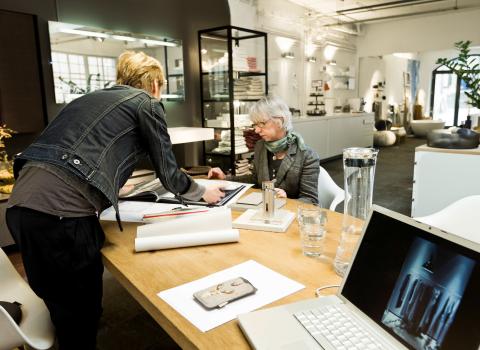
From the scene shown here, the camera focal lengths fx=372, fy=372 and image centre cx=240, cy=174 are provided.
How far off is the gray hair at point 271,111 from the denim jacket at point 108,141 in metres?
0.90

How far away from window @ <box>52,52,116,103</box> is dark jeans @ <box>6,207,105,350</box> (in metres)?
2.45

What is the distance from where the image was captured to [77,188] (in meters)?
1.25

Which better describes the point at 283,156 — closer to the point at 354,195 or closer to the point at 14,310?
the point at 354,195

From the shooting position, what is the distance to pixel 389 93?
1066 centimetres

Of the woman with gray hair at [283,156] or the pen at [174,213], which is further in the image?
the woman with gray hair at [283,156]

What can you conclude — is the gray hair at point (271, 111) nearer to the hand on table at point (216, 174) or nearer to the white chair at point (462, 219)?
the hand on table at point (216, 174)

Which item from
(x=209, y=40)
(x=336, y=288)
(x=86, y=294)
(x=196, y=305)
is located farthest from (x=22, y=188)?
(x=209, y=40)

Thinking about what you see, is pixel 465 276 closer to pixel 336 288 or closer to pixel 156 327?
pixel 336 288

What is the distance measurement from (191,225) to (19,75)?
2636mm

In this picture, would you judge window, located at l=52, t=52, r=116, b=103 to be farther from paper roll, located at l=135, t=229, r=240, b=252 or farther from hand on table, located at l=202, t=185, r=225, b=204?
paper roll, located at l=135, t=229, r=240, b=252

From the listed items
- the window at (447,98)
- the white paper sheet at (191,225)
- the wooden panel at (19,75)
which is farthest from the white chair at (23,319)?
the window at (447,98)

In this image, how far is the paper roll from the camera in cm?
128

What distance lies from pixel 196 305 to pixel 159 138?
2.17 feet

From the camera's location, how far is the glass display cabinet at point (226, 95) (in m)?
4.57
